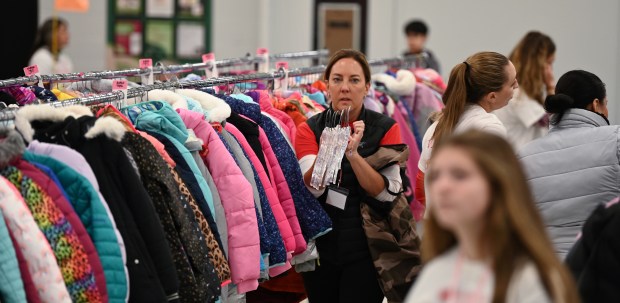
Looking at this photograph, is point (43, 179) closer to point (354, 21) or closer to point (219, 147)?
point (219, 147)

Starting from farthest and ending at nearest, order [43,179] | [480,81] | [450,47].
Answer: [450,47] → [480,81] → [43,179]

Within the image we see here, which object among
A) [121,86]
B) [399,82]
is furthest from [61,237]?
[399,82]

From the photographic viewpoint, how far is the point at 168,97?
3.92 meters

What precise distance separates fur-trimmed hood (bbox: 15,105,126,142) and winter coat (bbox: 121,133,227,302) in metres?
0.13

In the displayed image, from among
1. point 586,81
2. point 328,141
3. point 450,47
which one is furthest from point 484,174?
point 450,47

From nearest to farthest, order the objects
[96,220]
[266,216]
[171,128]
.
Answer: [96,220] → [171,128] → [266,216]

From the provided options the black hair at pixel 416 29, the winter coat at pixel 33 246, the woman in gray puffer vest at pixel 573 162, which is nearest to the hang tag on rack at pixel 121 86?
the winter coat at pixel 33 246

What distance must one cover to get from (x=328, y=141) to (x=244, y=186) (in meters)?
0.46

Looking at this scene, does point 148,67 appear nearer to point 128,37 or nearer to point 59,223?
point 59,223

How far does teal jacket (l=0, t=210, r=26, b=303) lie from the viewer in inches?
107

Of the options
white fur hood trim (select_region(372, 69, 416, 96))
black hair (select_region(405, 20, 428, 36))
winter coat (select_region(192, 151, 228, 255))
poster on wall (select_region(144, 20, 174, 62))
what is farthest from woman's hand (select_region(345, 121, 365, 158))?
poster on wall (select_region(144, 20, 174, 62))

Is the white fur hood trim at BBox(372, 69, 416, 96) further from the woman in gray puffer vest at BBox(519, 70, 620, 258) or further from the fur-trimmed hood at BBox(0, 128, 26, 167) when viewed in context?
the fur-trimmed hood at BBox(0, 128, 26, 167)

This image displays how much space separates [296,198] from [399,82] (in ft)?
6.23

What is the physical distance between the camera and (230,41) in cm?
1164
